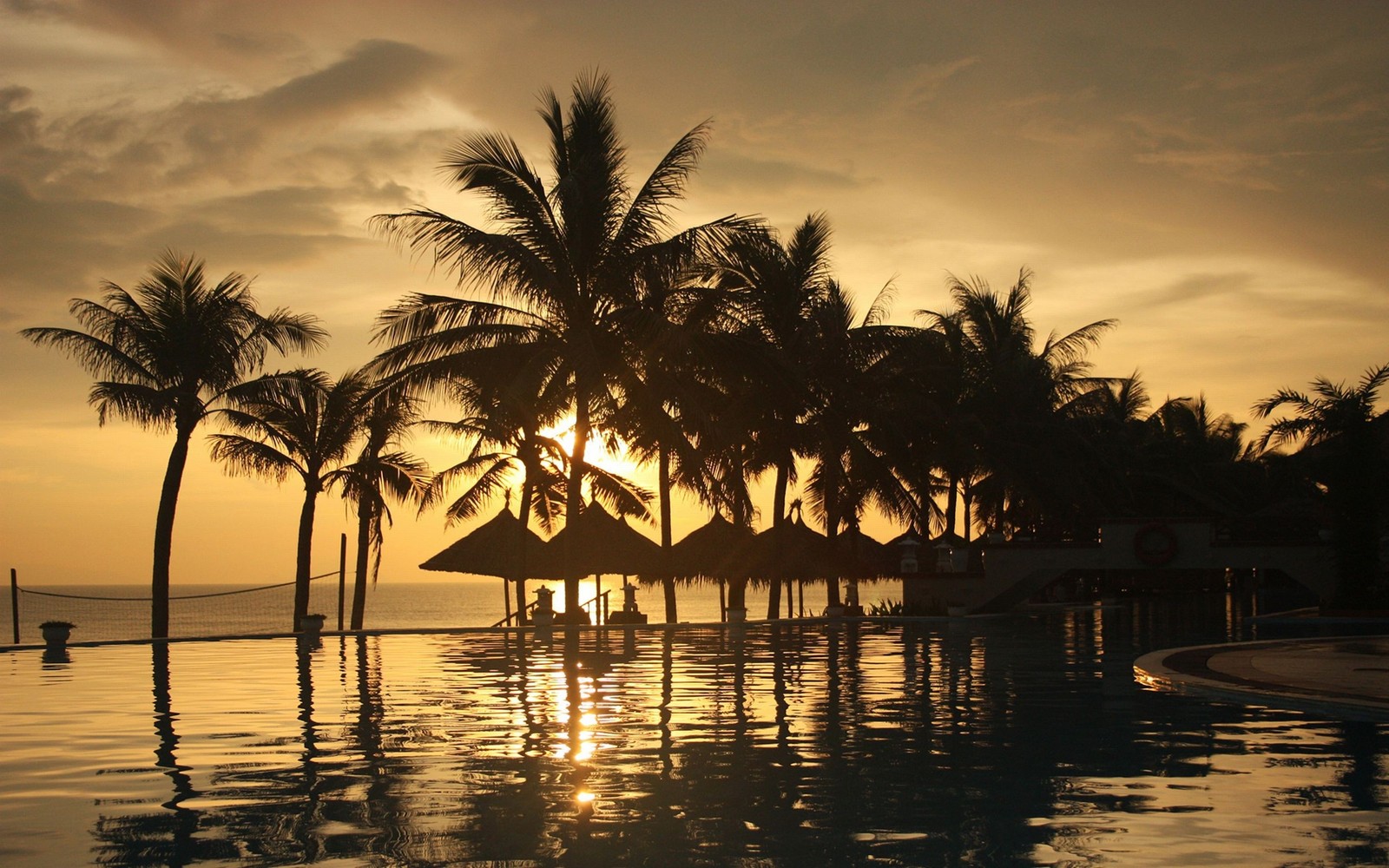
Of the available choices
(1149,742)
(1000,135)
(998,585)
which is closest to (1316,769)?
(1149,742)

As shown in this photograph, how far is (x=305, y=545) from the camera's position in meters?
31.9

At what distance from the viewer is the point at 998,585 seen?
112 feet

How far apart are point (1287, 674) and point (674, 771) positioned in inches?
354

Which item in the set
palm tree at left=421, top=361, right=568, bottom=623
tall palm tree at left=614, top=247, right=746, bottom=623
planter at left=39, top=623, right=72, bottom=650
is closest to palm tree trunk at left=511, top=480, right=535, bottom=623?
palm tree at left=421, top=361, right=568, bottom=623

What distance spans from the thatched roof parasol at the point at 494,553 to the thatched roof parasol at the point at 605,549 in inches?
13.0

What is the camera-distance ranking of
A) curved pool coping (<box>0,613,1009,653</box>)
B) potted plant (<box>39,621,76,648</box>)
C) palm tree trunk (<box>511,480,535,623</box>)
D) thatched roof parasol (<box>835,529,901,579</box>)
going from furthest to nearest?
thatched roof parasol (<box>835,529,901,579</box>) → palm tree trunk (<box>511,480,535,623</box>) → curved pool coping (<box>0,613,1009,653</box>) → potted plant (<box>39,621,76,648</box>)

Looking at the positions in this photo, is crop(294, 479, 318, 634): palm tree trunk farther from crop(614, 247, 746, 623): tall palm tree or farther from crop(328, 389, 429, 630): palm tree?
crop(614, 247, 746, 623): tall palm tree

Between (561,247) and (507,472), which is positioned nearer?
(561,247)

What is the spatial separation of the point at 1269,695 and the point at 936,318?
26480 millimetres

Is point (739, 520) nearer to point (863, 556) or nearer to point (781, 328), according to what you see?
point (781, 328)

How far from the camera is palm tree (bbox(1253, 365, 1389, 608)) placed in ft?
92.2

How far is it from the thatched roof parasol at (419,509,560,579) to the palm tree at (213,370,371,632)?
437cm

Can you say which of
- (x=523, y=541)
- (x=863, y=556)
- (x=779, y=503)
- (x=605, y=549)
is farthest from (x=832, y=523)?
(x=523, y=541)

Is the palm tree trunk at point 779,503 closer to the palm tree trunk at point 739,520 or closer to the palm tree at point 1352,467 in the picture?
the palm tree trunk at point 739,520
